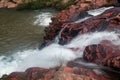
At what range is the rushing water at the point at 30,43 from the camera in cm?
1479

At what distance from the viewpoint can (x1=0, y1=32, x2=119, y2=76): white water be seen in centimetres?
1426

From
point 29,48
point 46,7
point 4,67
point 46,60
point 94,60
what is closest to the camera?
point 94,60

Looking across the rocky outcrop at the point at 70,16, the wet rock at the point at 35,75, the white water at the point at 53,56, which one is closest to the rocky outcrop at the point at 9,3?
the rocky outcrop at the point at 70,16

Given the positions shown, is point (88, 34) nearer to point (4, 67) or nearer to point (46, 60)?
point (46, 60)

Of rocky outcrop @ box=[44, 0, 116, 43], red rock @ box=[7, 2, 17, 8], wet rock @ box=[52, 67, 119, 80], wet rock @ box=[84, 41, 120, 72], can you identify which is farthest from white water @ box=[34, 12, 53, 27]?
wet rock @ box=[52, 67, 119, 80]

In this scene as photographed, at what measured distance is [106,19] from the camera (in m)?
17.1

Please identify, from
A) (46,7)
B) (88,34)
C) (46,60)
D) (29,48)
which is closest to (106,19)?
(88,34)

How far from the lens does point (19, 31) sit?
26.1 meters

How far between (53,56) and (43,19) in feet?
49.3

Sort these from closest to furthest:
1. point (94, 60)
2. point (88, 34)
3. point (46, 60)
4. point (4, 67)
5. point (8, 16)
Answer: point (94, 60) → point (46, 60) → point (88, 34) → point (4, 67) → point (8, 16)

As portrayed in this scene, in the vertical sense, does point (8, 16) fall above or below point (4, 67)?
above

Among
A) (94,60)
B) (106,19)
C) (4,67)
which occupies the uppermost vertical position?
(106,19)

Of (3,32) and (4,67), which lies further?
(3,32)

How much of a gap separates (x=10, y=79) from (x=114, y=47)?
14.9ft
